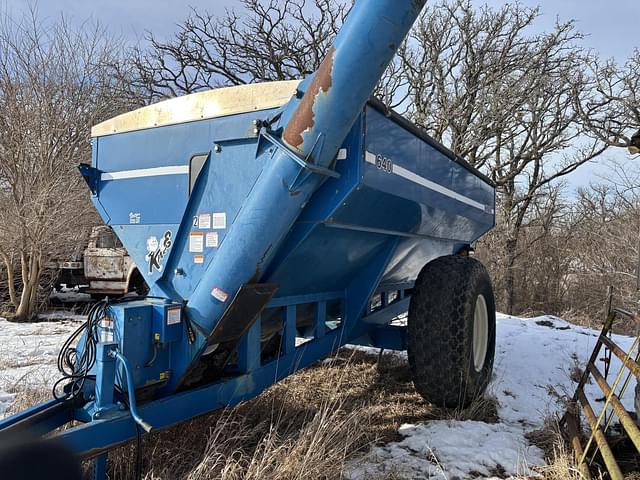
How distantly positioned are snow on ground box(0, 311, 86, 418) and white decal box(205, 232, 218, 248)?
191 cm

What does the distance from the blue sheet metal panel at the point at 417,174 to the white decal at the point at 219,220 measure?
2.74 feet

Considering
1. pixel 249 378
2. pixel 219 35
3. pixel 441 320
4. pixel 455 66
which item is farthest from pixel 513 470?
pixel 219 35

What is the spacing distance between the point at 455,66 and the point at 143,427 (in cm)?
1953

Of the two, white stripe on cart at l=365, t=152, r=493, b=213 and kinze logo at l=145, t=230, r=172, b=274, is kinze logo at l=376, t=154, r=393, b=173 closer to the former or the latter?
white stripe on cart at l=365, t=152, r=493, b=213

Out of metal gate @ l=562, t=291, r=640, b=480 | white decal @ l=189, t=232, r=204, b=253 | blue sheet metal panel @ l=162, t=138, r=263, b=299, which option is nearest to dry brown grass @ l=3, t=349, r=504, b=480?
metal gate @ l=562, t=291, r=640, b=480

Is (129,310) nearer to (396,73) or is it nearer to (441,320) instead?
(441,320)

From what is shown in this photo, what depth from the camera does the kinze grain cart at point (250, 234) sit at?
2.58m

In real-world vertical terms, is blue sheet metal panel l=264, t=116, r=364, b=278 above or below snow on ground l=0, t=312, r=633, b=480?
above

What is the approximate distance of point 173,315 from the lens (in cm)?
292

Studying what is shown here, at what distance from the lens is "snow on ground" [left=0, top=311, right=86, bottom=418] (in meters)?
4.28

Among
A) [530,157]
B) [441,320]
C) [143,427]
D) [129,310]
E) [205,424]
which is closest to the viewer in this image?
[143,427]

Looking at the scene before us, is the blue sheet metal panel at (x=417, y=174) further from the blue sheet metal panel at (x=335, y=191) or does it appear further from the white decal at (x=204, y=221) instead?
the white decal at (x=204, y=221)

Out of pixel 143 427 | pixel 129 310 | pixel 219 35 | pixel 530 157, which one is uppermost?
pixel 219 35

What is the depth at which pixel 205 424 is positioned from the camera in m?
3.36
